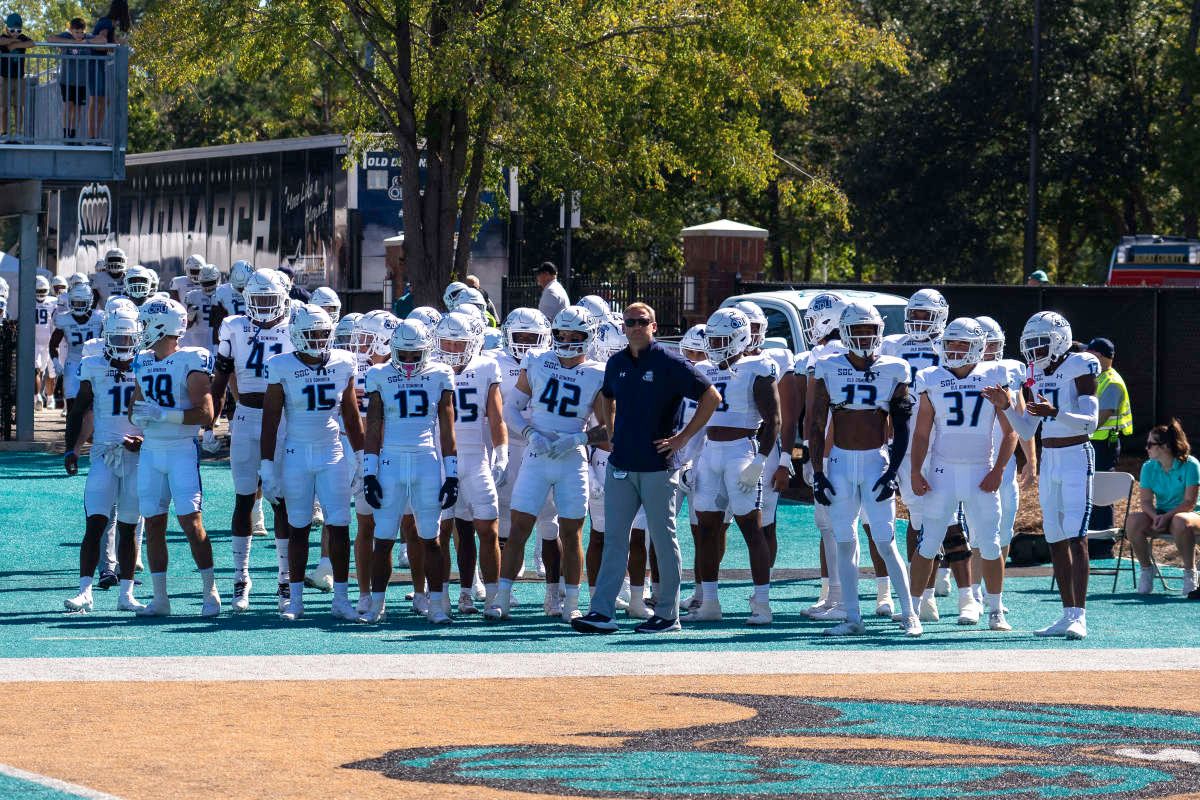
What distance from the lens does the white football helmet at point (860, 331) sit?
11867 mm

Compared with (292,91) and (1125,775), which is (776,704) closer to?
(1125,775)

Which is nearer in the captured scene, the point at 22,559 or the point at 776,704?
the point at 776,704

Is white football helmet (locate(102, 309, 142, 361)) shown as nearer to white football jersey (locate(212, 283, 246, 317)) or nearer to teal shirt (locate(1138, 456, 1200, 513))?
white football jersey (locate(212, 283, 246, 317))

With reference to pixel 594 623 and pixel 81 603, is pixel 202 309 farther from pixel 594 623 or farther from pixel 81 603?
pixel 594 623

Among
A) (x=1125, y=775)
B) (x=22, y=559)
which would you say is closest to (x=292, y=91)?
(x=22, y=559)

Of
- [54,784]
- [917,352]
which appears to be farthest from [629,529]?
[54,784]

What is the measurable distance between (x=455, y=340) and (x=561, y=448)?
1.05 m

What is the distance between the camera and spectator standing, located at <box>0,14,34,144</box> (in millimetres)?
23234

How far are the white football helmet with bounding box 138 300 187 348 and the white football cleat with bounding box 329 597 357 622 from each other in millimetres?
2027

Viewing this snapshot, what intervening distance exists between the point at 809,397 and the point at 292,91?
60.4 feet

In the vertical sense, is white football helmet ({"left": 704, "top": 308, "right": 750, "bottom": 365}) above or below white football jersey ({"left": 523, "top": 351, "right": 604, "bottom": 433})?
above

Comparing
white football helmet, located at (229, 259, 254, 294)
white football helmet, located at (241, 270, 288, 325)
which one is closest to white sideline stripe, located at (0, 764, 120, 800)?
white football helmet, located at (241, 270, 288, 325)

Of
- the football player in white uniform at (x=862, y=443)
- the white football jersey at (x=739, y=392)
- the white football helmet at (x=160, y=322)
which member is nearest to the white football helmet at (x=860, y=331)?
the football player in white uniform at (x=862, y=443)

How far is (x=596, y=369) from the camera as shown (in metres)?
12.3
